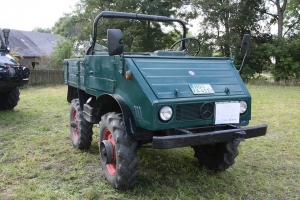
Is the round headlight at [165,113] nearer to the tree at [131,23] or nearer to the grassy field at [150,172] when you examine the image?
the grassy field at [150,172]

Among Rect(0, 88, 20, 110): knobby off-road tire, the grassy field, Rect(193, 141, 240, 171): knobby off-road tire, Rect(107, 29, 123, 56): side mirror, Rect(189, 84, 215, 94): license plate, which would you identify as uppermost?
Rect(107, 29, 123, 56): side mirror

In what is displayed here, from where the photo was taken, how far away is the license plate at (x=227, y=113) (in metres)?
3.14

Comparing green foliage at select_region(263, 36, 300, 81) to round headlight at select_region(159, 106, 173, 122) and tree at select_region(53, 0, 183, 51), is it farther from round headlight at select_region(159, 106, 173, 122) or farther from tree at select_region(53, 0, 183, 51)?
round headlight at select_region(159, 106, 173, 122)

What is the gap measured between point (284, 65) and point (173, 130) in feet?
57.9

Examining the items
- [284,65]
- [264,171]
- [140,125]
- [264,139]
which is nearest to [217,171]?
[264,171]

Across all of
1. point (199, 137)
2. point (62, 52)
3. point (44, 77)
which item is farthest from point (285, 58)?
point (199, 137)

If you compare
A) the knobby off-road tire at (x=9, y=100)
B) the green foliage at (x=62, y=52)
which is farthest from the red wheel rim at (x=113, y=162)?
the green foliage at (x=62, y=52)

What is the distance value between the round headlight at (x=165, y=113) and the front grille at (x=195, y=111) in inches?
3.7

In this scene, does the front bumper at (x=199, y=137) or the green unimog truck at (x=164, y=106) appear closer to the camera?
the front bumper at (x=199, y=137)

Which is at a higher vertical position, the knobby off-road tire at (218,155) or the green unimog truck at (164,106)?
the green unimog truck at (164,106)

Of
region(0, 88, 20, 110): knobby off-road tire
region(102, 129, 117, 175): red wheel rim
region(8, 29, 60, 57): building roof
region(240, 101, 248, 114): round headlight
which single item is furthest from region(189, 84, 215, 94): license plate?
region(8, 29, 60, 57): building roof

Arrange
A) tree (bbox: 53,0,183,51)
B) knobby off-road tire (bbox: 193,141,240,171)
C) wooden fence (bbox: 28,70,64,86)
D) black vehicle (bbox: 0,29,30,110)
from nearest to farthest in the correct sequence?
knobby off-road tire (bbox: 193,141,240,171) → black vehicle (bbox: 0,29,30,110) → wooden fence (bbox: 28,70,64,86) → tree (bbox: 53,0,183,51)

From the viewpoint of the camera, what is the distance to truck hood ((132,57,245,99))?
3031 mm

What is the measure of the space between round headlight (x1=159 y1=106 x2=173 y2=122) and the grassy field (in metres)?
0.90
